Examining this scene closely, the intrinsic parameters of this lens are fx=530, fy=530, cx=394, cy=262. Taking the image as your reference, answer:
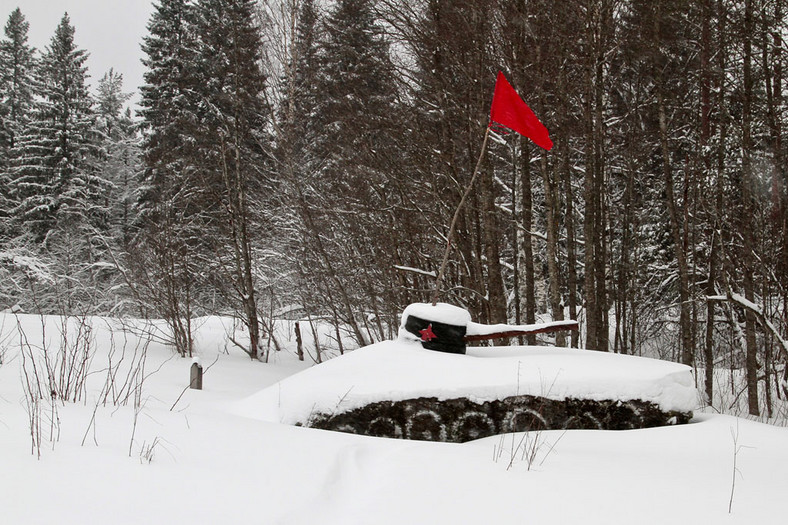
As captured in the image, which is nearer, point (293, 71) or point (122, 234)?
point (293, 71)

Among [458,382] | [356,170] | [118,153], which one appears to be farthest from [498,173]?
[118,153]

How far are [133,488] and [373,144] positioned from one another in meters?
8.06

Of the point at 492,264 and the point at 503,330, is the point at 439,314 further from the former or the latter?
the point at 492,264

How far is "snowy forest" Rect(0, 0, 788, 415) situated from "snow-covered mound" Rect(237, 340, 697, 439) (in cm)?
278

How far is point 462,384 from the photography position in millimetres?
4207

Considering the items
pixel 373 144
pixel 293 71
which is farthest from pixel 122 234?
pixel 373 144

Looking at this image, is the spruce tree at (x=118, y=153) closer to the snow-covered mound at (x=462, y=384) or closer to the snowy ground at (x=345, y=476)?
the snow-covered mound at (x=462, y=384)

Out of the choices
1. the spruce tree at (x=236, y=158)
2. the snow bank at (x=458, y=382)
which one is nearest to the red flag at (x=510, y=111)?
the snow bank at (x=458, y=382)

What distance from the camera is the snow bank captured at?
4.18 meters

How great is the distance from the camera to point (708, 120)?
28.1 ft

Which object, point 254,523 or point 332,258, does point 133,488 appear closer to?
point 254,523

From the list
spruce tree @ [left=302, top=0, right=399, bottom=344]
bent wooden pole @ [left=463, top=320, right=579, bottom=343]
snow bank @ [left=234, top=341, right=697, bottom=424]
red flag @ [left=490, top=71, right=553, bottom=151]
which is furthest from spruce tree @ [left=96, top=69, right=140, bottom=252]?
bent wooden pole @ [left=463, top=320, right=579, bottom=343]

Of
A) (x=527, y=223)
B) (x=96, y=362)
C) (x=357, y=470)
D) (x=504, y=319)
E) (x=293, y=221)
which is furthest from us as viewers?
(x=293, y=221)

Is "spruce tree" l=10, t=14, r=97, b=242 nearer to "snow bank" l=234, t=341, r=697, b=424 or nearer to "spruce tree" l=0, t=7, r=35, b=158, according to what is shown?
"spruce tree" l=0, t=7, r=35, b=158
